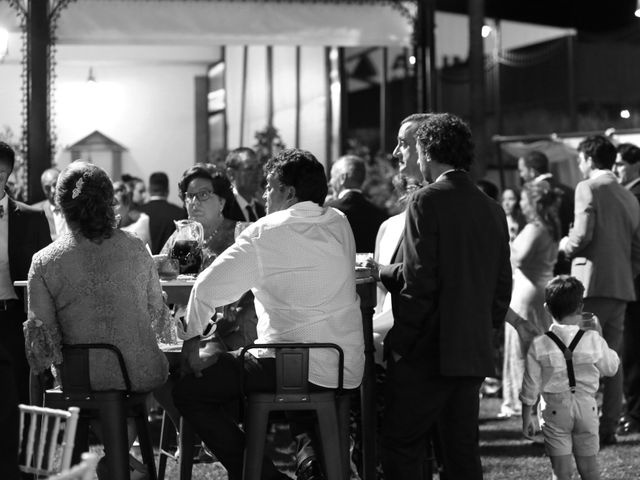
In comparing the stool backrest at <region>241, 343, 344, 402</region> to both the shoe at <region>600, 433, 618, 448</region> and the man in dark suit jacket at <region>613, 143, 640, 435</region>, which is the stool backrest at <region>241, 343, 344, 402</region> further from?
the man in dark suit jacket at <region>613, 143, 640, 435</region>

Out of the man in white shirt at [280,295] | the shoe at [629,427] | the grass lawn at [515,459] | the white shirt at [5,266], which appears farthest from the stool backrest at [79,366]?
the shoe at [629,427]

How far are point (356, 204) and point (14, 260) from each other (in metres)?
2.22

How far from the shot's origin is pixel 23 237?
18.5ft

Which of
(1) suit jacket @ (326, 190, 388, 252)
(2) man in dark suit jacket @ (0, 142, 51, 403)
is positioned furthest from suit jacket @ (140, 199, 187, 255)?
(2) man in dark suit jacket @ (0, 142, 51, 403)

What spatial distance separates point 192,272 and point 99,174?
726mm

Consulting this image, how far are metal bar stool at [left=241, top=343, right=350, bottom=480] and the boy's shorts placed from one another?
1294 mm

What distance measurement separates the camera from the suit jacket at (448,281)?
169 inches

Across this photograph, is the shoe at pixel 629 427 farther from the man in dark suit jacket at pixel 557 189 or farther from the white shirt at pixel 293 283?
the white shirt at pixel 293 283

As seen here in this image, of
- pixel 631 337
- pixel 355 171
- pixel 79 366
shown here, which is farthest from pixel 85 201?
pixel 631 337

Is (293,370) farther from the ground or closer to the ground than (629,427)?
farther from the ground

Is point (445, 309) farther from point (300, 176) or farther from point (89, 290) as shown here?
point (89, 290)

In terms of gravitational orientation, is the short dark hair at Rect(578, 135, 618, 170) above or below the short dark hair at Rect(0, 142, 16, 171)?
above

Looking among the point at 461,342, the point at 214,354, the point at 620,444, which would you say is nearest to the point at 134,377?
the point at 214,354

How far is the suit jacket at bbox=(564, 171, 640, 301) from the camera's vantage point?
23.4ft
